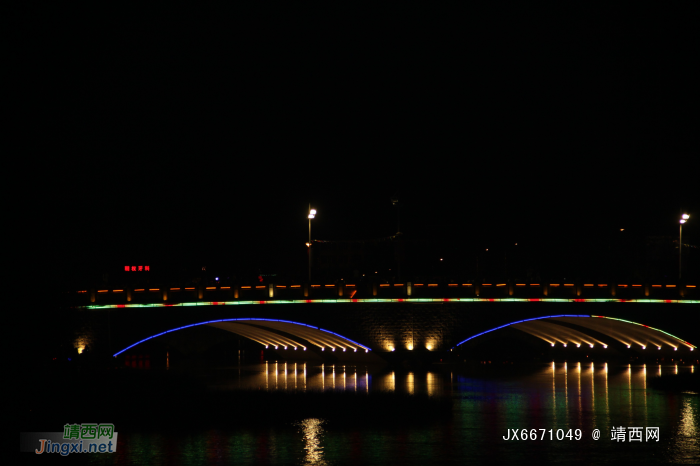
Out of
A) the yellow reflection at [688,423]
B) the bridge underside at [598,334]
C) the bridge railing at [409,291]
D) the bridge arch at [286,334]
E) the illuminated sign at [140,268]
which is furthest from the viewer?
the illuminated sign at [140,268]

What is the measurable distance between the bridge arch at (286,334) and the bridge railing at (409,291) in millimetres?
1946

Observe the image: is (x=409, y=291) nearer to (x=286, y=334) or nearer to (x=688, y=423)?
(x=286, y=334)

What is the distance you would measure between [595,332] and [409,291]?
63.4ft

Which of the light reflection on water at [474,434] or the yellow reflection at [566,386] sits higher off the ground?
the light reflection on water at [474,434]

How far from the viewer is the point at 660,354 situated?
64562mm

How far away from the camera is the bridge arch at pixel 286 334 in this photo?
2276 inches

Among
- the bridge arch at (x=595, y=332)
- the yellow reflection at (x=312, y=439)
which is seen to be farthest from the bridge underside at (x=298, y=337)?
the yellow reflection at (x=312, y=439)

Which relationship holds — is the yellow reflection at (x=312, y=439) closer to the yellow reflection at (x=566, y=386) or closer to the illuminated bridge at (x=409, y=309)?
the yellow reflection at (x=566, y=386)

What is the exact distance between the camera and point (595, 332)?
2672 inches

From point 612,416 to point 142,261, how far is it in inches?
2849

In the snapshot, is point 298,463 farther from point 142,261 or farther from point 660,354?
point 142,261

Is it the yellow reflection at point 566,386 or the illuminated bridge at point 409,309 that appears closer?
the yellow reflection at point 566,386

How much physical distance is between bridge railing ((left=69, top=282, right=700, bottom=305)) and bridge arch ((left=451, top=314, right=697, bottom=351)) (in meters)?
1.91

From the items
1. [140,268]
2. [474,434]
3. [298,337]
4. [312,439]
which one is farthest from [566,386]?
[140,268]
